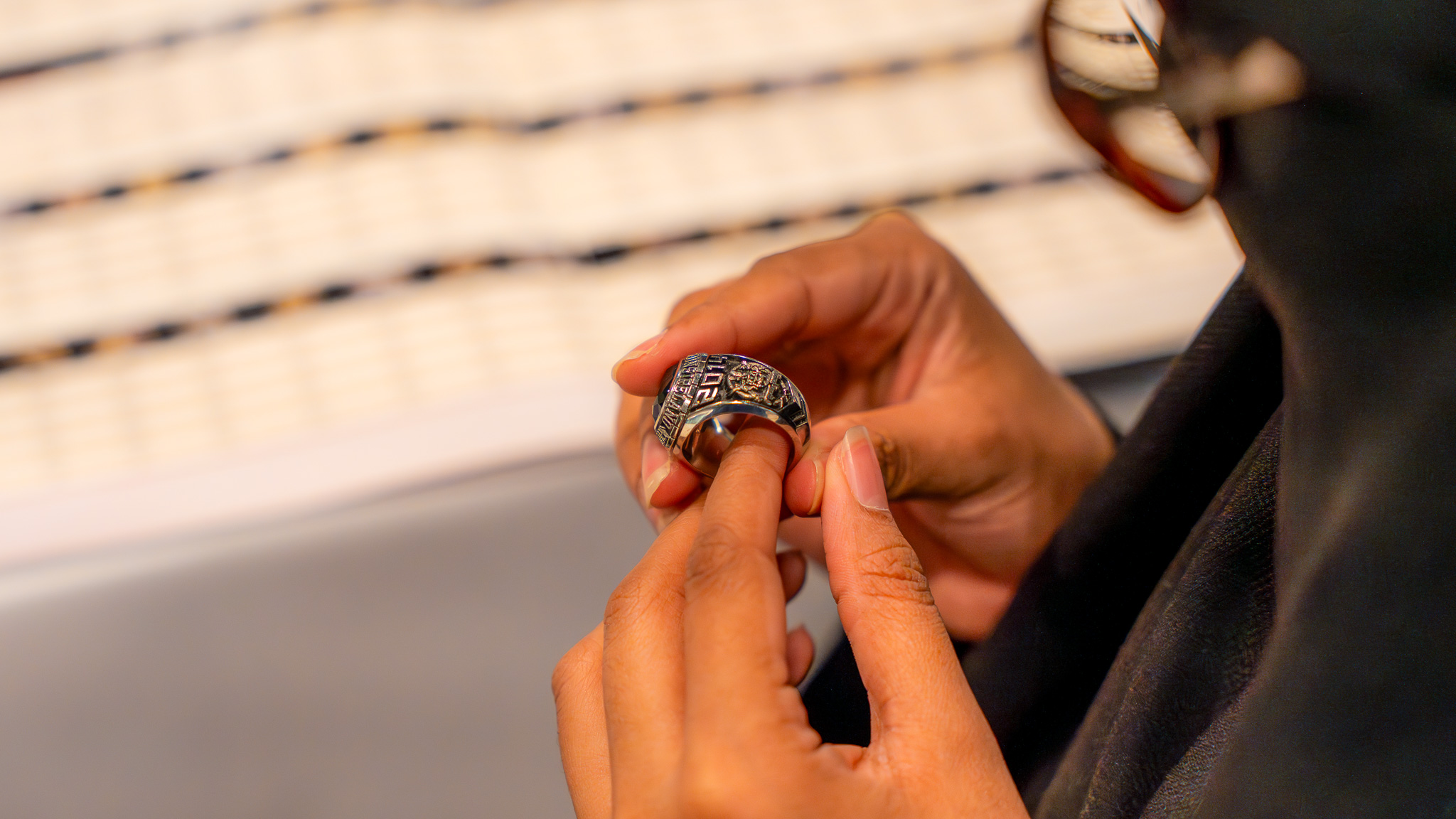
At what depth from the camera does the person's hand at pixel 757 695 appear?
0.32 m

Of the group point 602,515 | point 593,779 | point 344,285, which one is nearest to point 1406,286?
point 593,779

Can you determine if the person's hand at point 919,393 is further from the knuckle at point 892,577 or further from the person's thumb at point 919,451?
the knuckle at point 892,577

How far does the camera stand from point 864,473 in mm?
449

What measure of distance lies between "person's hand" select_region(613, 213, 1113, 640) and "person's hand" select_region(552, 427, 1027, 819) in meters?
0.10

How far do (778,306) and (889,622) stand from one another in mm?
236

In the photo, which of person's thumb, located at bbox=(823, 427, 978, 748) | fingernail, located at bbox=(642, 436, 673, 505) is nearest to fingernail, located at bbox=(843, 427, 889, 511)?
person's thumb, located at bbox=(823, 427, 978, 748)

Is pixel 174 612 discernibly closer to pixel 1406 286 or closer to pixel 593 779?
pixel 593 779

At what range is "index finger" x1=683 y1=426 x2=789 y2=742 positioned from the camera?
326 mm

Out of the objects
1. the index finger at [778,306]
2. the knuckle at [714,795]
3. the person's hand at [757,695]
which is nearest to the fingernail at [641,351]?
the index finger at [778,306]

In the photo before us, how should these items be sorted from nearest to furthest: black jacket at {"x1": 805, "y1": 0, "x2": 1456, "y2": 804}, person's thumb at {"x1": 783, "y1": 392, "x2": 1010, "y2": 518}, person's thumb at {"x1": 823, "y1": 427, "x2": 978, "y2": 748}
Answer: black jacket at {"x1": 805, "y1": 0, "x2": 1456, "y2": 804}, person's thumb at {"x1": 823, "y1": 427, "x2": 978, "y2": 748}, person's thumb at {"x1": 783, "y1": 392, "x2": 1010, "y2": 518}

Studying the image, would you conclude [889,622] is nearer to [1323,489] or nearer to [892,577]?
[892,577]

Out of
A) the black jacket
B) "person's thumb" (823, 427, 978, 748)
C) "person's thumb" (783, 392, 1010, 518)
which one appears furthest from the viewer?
"person's thumb" (783, 392, 1010, 518)

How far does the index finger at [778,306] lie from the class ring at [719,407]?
3 cm

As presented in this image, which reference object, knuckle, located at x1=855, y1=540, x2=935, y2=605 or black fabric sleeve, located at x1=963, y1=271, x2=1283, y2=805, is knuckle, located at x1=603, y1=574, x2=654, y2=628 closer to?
knuckle, located at x1=855, y1=540, x2=935, y2=605
